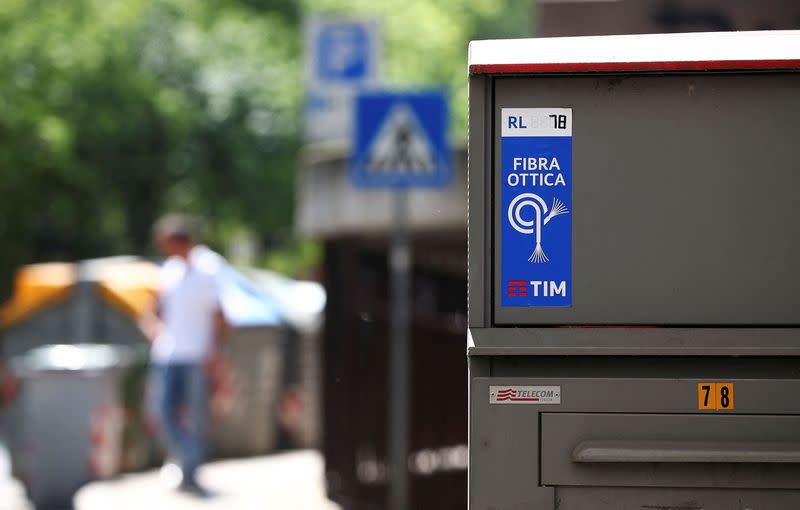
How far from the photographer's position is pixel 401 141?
9.55 m

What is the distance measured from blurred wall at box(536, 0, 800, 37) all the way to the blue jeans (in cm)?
399

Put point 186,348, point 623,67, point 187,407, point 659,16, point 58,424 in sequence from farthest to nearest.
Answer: point 187,407 < point 186,348 < point 58,424 < point 659,16 < point 623,67

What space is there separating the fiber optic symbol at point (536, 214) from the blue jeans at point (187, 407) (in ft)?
22.4

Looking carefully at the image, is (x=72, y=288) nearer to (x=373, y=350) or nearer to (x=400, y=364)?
(x=373, y=350)

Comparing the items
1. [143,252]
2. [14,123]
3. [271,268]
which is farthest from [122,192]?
[271,268]

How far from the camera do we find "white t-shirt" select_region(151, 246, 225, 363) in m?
10.8

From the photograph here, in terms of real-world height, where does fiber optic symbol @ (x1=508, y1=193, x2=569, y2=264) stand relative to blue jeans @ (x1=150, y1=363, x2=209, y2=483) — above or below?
above

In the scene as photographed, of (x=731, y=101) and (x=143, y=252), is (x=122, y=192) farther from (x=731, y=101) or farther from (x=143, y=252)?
(x=731, y=101)

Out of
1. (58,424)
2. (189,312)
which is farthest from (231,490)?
(58,424)

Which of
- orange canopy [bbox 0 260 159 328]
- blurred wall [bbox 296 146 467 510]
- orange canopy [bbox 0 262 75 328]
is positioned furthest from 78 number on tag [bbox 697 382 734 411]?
orange canopy [bbox 0 262 75 328]

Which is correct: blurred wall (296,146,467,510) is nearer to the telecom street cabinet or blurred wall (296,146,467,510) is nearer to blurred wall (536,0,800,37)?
blurred wall (536,0,800,37)

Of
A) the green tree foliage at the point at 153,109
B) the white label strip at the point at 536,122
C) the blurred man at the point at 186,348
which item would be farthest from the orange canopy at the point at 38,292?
the white label strip at the point at 536,122

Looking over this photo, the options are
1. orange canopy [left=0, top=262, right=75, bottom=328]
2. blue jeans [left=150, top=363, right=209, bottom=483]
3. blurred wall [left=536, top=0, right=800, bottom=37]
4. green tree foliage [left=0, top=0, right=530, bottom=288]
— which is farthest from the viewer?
green tree foliage [left=0, top=0, right=530, bottom=288]

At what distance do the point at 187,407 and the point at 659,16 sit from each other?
4.77 m
